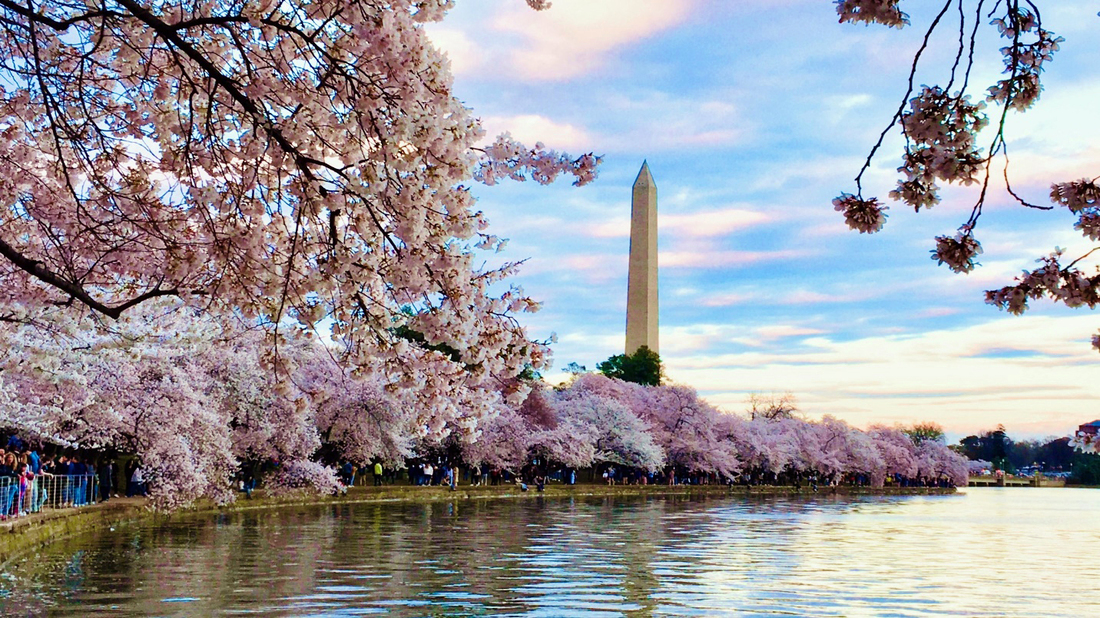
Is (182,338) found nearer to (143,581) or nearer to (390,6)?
(143,581)

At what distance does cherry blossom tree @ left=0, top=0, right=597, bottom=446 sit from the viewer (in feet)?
23.8

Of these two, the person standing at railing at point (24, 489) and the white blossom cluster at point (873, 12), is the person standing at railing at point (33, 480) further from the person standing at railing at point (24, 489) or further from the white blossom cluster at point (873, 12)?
the white blossom cluster at point (873, 12)

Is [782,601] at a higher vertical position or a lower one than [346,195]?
lower

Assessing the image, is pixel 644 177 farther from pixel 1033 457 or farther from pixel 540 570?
pixel 1033 457

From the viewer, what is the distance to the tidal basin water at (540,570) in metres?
14.1

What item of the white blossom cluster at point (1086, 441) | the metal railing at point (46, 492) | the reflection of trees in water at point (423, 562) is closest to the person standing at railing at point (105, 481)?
the metal railing at point (46, 492)

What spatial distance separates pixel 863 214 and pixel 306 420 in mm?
33475

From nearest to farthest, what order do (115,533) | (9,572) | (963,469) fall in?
1. (9,572)
2. (115,533)
3. (963,469)

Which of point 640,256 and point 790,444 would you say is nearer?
point 640,256

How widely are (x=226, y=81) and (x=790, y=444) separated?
253 feet

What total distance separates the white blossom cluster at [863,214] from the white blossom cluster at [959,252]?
425mm

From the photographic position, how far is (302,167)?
7.33 metres

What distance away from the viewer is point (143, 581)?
1574 cm

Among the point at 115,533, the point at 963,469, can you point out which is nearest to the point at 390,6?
the point at 115,533
